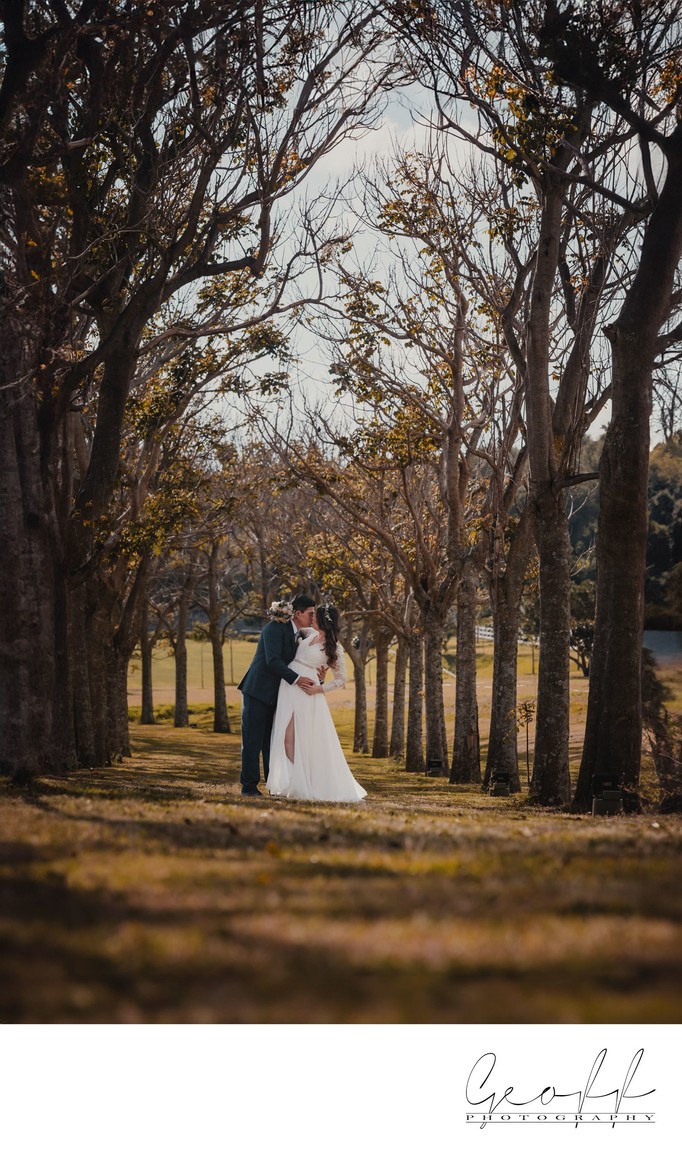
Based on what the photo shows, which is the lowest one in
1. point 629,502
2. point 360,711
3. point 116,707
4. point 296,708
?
point 360,711

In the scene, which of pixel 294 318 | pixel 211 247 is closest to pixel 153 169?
pixel 211 247

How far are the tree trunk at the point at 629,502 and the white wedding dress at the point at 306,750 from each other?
3545 millimetres

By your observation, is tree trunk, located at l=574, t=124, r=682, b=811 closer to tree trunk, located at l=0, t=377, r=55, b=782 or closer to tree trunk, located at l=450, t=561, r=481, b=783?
tree trunk, located at l=0, t=377, r=55, b=782

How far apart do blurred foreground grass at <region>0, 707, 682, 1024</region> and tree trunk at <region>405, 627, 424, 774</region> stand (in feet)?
83.7

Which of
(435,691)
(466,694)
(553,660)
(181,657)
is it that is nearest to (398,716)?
(435,691)

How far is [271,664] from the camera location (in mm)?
14000

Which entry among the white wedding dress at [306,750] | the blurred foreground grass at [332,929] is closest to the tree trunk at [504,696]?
the white wedding dress at [306,750]

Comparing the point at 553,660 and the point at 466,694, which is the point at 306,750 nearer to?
the point at 553,660

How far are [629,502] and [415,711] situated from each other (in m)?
21.6

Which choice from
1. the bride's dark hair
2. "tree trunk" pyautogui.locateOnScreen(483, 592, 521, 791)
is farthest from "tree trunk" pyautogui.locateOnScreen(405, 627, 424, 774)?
the bride's dark hair

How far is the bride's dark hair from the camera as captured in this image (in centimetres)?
1389

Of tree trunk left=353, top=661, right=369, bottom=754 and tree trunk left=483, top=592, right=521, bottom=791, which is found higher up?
tree trunk left=483, top=592, right=521, bottom=791
